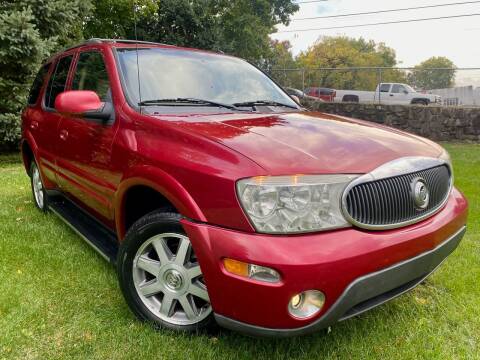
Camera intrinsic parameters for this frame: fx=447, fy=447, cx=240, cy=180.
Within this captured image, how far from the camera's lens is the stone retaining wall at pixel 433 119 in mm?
14047

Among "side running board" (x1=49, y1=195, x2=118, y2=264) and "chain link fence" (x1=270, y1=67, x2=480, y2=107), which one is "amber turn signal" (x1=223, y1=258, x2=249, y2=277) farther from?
"chain link fence" (x1=270, y1=67, x2=480, y2=107)

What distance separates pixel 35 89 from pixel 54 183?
1414mm

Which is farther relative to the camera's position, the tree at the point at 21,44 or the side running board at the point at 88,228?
the tree at the point at 21,44

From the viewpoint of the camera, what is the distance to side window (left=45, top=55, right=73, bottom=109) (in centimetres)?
427

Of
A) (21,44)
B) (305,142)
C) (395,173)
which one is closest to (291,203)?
(305,142)

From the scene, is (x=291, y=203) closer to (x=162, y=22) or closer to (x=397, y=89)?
(x=397, y=89)


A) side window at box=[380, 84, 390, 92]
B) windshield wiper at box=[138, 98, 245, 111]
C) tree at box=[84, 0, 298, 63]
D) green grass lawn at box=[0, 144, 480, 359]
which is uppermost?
tree at box=[84, 0, 298, 63]

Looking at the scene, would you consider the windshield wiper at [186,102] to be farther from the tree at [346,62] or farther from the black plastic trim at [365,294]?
the tree at [346,62]

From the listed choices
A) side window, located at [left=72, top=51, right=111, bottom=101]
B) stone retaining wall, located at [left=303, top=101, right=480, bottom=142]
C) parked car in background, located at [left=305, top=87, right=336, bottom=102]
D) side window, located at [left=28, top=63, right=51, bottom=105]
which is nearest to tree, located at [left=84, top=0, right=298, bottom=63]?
parked car in background, located at [left=305, top=87, right=336, bottom=102]

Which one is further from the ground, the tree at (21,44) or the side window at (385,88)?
the tree at (21,44)

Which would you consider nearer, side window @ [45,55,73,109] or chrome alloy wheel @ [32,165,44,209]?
side window @ [45,55,73,109]

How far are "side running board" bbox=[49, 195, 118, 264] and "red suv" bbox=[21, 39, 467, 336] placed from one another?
0.02m

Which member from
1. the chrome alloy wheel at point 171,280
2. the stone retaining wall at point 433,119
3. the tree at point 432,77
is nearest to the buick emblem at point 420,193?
the chrome alloy wheel at point 171,280

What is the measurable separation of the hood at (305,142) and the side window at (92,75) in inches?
35.4
